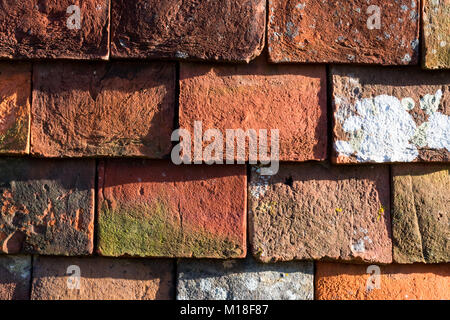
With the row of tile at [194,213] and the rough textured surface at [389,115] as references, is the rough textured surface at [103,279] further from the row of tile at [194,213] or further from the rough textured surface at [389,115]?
the rough textured surface at [389,115]

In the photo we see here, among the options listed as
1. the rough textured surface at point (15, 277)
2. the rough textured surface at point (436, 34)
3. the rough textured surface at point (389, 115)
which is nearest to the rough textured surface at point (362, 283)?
the rough textured surface at point (389, 115)

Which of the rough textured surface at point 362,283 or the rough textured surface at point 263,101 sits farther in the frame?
the rough textured surface at point 362,283

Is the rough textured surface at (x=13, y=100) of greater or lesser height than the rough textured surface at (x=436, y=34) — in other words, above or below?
below

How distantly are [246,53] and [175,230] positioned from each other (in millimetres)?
858

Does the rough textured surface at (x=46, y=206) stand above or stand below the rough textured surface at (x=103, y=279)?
above

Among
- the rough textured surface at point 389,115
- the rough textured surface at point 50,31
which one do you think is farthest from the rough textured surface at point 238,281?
the rough textured surface at point 50,31

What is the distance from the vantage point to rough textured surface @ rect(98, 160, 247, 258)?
2.06 m

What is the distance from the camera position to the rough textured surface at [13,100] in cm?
204

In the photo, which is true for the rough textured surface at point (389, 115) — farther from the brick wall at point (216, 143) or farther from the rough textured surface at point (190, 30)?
the rough textured surface at point (190, 30)

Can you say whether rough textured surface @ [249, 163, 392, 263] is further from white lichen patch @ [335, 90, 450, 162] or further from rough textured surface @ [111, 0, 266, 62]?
rough textured surface @ [111, 0, 266, 62]

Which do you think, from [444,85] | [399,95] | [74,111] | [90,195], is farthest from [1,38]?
[444,85]

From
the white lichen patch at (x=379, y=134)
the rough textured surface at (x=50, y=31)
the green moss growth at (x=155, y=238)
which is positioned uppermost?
the rough textured surface at (x=50, y=31)

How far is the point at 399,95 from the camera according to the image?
2.07m

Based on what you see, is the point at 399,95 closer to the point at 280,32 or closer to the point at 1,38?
the point at 280,32
